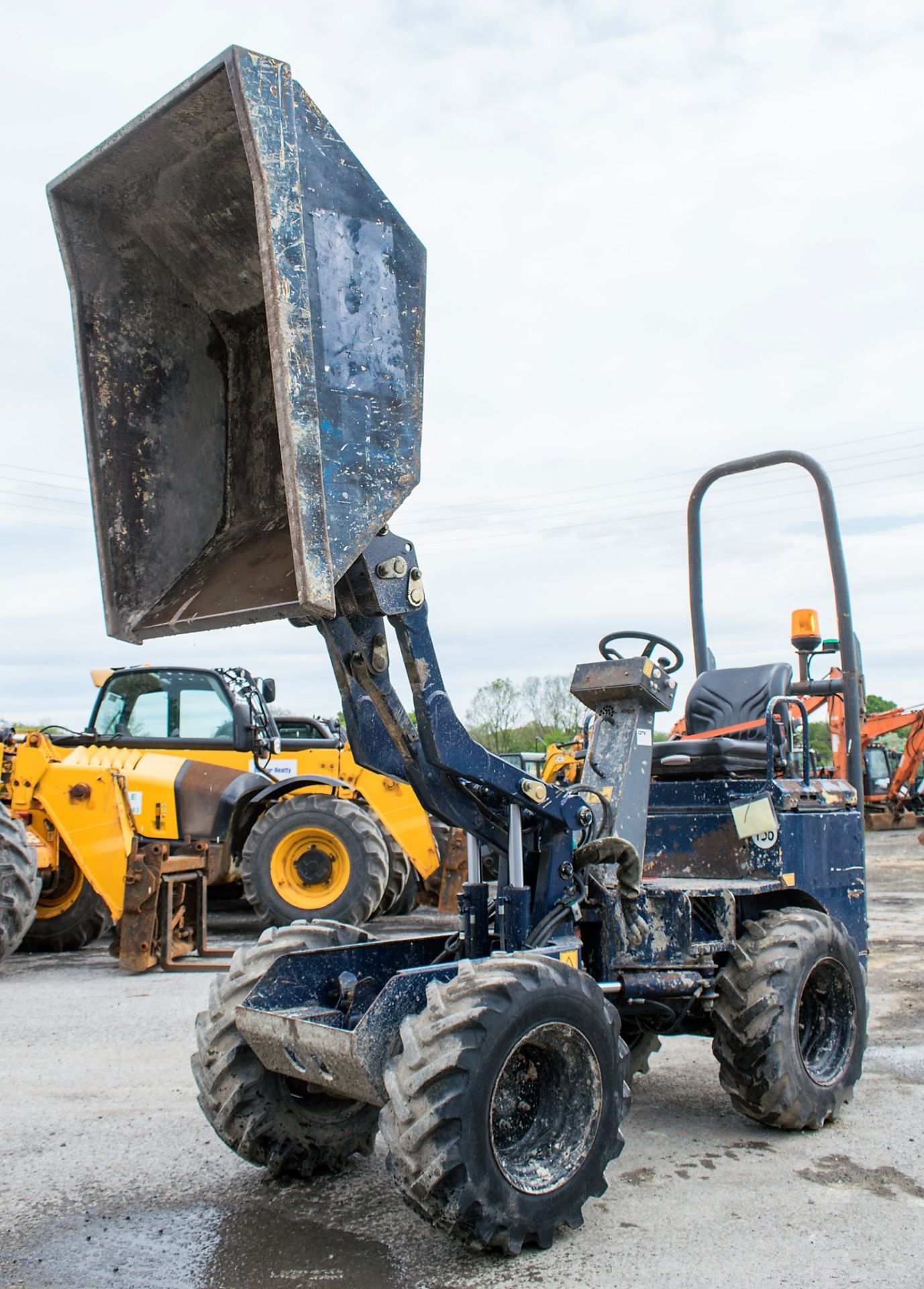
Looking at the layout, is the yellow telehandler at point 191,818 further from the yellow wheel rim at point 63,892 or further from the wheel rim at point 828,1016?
the wheel rim at point 828,1016

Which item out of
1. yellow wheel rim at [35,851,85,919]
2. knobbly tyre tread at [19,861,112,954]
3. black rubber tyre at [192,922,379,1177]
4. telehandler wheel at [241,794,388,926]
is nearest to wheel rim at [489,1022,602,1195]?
black rubber tyre at [192,922,379,1177]

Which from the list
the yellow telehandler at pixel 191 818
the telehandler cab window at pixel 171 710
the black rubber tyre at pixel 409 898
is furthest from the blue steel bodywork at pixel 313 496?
the black rubber tyre at pixel 409 898

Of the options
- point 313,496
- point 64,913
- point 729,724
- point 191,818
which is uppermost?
point 313,496

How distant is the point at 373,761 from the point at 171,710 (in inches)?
280

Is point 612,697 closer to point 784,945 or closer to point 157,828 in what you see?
point 784,945

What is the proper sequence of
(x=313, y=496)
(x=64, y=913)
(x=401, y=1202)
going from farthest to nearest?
(x=64, y=913), (x=401, y=1202), (x=313, y=496)

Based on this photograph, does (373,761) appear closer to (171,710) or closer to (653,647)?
(653,647)

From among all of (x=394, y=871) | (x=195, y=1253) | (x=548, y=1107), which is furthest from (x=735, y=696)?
(x=394, y=871)

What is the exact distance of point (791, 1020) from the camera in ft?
15.7

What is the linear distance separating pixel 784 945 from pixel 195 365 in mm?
3337

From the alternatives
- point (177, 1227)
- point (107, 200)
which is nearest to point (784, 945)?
point (177, 1227)

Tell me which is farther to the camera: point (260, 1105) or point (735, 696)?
point (735, 696)

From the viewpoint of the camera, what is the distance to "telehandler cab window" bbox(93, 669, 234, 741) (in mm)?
11039

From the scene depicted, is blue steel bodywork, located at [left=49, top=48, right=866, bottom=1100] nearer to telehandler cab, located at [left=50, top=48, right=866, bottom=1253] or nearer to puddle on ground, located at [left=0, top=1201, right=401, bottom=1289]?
telehandler cab, located at [left=50, top=48, right=866, bottom=1253]
